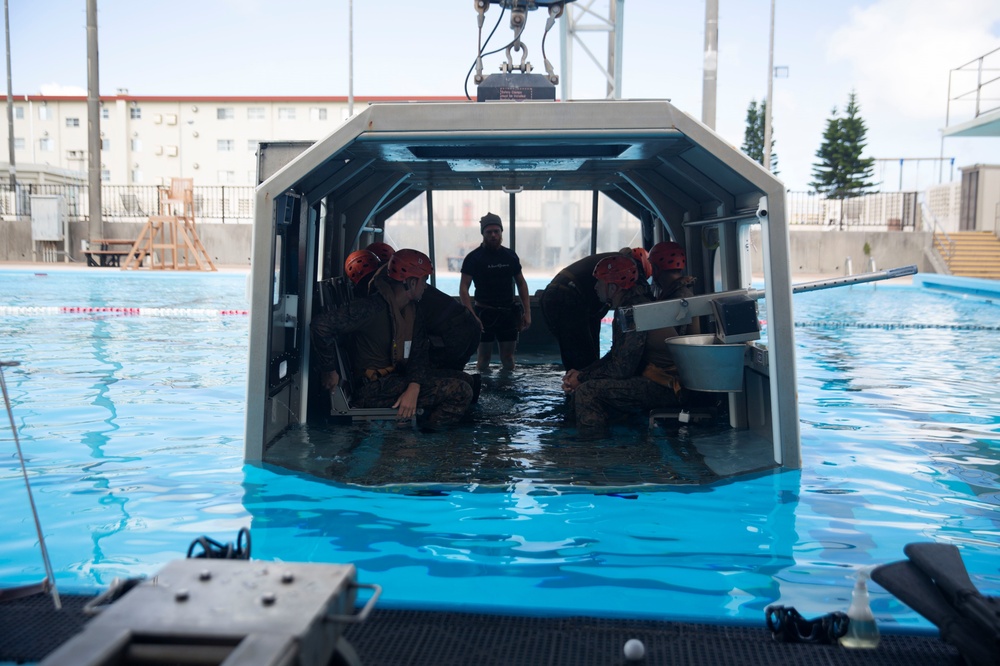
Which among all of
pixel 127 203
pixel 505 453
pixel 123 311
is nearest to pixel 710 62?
pixel 123 311

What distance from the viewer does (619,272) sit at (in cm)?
755

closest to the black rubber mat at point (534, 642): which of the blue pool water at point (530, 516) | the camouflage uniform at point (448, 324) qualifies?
the blue pool water at point (530, 516)

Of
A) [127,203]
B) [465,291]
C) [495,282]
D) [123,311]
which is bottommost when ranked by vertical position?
[123,311]

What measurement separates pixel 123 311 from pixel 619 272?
543 inches

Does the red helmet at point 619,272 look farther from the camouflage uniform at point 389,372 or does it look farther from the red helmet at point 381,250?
the red helmet at point 381,250

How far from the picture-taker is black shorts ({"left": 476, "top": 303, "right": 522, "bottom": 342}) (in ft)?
35.5

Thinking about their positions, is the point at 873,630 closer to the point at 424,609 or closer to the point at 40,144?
the point at 424,609

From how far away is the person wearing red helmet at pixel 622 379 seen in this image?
24.6 ft

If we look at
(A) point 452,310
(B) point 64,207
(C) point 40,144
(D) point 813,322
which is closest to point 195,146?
(C) point 40,144

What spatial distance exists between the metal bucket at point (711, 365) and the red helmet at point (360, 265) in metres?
2.81

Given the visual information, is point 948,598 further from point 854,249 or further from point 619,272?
point 854,249

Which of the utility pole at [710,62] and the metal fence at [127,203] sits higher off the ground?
the utility pole at [710,62]

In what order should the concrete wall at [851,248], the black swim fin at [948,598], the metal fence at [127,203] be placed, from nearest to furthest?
the black swim fin at [948,598], the concrete wall at [851,248], the metal fence at [127,203]

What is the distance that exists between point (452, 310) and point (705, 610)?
15.8ft
